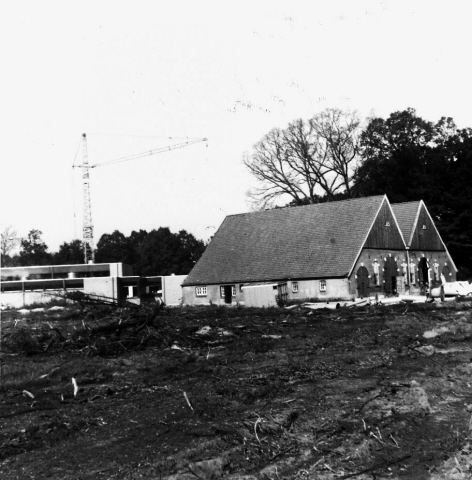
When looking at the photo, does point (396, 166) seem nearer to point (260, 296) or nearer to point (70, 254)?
point (260, 296)

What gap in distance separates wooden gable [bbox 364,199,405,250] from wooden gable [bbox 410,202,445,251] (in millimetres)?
2917

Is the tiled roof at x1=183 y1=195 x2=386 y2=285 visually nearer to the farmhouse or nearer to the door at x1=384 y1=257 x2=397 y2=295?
the farmhouse

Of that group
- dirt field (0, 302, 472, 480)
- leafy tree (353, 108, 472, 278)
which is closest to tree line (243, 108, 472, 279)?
leafy tree (353, 108, 472, 278)

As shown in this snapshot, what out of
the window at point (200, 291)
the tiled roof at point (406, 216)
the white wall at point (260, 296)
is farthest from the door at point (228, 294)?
the tiled roof at point (406, 216)

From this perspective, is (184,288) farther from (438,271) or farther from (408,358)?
(408,358)

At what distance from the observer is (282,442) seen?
745 centimetres

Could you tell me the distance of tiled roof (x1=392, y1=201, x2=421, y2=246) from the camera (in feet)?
179

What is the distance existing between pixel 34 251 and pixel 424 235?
6759 cm

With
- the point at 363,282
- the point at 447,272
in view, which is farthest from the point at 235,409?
the point at 447,272

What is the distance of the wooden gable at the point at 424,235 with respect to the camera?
54537 mm

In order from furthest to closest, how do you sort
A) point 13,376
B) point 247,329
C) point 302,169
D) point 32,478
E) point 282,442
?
point 302,169 < point 247,329 < point 13,376 < point 282,442 < point 32,478

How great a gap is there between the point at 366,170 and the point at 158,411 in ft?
193

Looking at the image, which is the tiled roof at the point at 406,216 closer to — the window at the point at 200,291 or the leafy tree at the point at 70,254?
the window at the point at 200,291

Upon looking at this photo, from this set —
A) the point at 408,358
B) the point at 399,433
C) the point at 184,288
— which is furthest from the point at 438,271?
the point at 399,433
